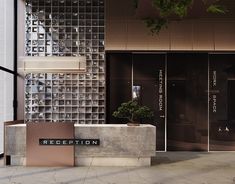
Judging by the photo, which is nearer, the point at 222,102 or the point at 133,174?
the point at 133,174

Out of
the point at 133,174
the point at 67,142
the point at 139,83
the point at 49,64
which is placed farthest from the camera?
the point at 139,83

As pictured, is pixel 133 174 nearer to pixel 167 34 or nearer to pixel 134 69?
pixel 134 69

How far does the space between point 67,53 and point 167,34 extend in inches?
124

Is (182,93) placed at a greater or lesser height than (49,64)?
lesser

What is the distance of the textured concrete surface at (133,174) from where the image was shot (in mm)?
8273

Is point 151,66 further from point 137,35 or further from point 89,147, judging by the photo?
point 89,147

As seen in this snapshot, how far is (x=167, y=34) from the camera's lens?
42.9 ft

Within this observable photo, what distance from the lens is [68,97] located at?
13.0 metres

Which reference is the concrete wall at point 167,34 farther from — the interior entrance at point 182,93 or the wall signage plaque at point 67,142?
the wall signage plaque at point 67,142

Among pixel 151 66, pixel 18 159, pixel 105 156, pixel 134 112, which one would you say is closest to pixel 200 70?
pixel 151 66

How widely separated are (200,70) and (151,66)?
157 cm

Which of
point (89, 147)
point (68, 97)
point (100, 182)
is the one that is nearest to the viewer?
point (100, 182)

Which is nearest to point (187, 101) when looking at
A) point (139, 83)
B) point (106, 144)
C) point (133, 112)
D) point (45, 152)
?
point (139, 83)

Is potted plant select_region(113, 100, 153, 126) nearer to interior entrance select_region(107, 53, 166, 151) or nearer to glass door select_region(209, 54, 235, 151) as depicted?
interior entrance select_region(107, 53, 166, 151)
